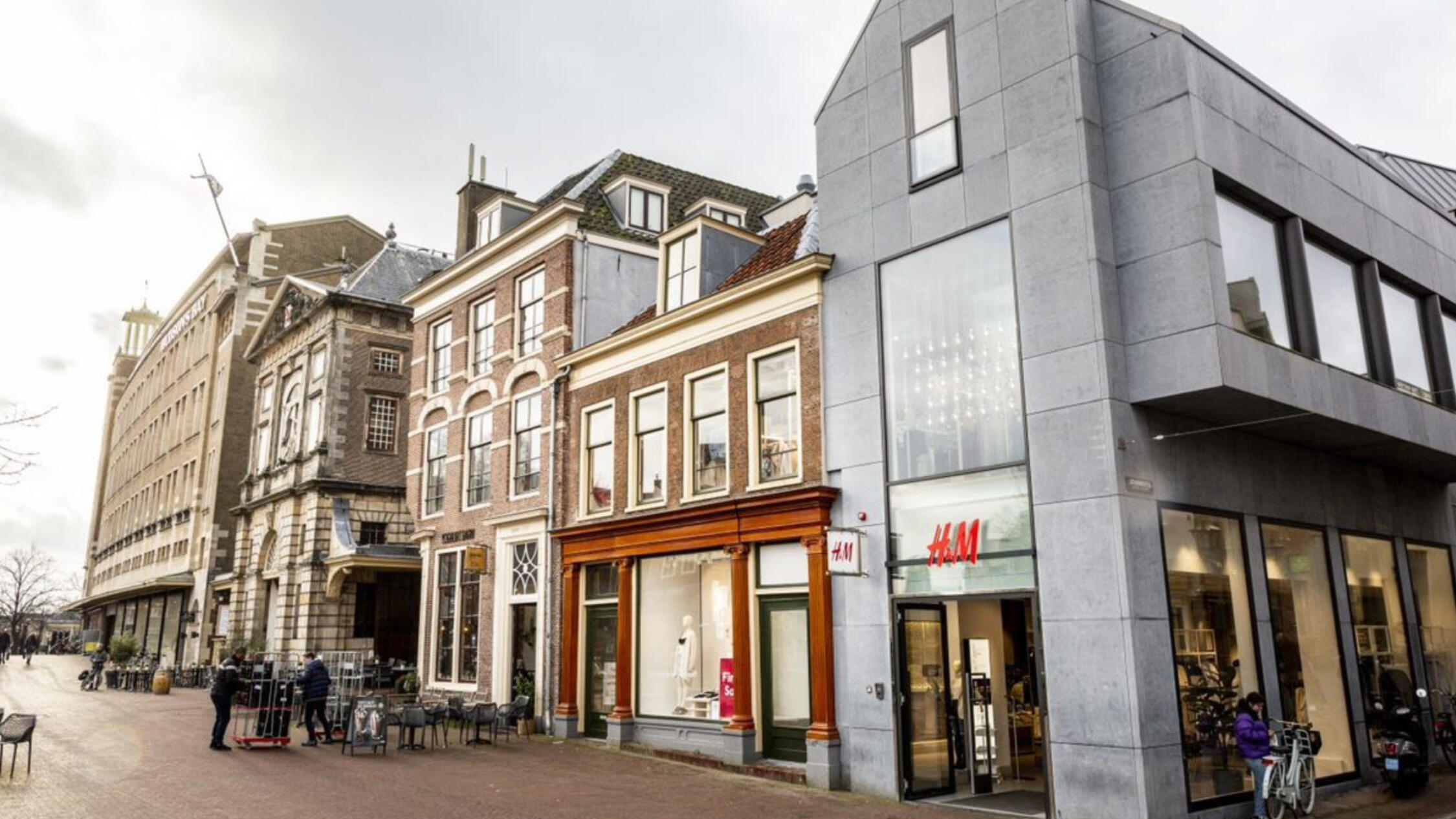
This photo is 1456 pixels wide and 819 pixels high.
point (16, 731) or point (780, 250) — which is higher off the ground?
point (780, 250)

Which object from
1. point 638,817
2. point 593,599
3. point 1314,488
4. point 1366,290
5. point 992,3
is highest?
point 992,3

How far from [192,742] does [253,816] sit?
8.70m

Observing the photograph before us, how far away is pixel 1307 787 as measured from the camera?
39.6 ft

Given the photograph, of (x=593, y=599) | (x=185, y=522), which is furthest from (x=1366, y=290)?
(x=185, y=522)

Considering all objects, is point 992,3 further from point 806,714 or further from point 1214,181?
point 806,714

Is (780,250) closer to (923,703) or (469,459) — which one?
(923,703)

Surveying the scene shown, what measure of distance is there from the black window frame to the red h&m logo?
4869mm

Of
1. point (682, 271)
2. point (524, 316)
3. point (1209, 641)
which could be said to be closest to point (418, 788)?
point (682, 271)

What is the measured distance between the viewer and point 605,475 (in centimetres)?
2003

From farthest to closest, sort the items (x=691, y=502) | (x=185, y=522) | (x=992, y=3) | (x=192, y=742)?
(x=185, y=522), (x=192, y=742), (x=691, y=502), (x=992, y=3)

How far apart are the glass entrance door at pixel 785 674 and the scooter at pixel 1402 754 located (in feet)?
25.6

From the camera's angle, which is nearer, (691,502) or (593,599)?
(691,502)

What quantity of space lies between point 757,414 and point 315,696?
10220mm

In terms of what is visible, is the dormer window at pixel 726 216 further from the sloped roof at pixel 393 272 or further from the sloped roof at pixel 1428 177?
the sloped roof at pixel 393 272
